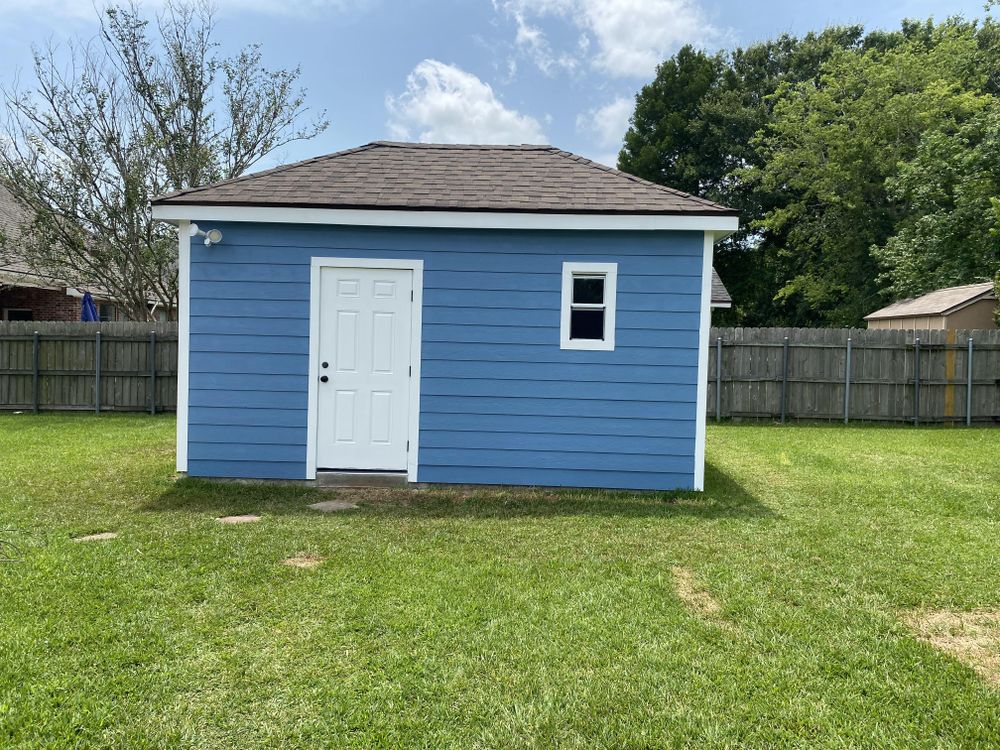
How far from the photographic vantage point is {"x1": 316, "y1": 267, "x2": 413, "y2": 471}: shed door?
675cm

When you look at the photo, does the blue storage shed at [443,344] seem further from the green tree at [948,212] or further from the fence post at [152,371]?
the green tree at [948,212]

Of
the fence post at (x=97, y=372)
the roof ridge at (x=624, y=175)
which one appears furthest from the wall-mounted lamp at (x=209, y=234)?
the fence post at (x=97, y=372)

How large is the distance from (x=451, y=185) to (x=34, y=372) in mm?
9193

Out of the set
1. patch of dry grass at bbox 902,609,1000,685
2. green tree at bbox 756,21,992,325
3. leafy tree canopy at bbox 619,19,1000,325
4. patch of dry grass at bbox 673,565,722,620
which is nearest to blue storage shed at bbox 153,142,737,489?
patch of dry grass at bbox 673,565,722,620

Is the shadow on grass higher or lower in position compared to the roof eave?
lower

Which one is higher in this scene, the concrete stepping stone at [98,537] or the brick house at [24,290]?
the brick house at [24,290]

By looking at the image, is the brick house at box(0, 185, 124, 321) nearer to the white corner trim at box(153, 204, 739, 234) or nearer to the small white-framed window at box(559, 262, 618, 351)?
the white corner trim at box(153, 204, 739, 234)

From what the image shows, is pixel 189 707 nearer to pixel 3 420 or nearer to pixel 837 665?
pixel 837 665

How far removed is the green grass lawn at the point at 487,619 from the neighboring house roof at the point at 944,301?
415 inches

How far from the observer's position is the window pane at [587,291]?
6.76 meters

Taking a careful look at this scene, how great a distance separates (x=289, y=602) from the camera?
3.82m

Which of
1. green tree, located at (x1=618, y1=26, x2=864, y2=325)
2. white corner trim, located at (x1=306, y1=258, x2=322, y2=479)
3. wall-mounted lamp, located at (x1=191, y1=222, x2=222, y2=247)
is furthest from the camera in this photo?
green tree, located at (x1=618, y1=26, x2=864, y2=325)

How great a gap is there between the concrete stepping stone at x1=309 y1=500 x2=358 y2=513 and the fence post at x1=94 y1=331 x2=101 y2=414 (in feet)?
26.6

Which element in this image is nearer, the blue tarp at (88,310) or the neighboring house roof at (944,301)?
the neighboring house roof at (944,301)
